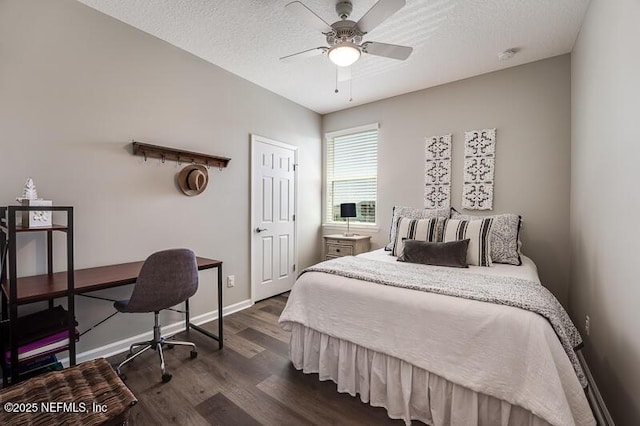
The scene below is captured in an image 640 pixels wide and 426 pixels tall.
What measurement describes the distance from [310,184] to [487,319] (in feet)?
10.9

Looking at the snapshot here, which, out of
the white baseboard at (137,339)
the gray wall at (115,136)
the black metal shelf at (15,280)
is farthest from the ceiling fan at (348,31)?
the white baseboard at (137,339)

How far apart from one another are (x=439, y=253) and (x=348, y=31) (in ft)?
6.30

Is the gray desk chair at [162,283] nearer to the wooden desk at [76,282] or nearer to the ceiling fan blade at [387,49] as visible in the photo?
the wooden desk at [76,282]

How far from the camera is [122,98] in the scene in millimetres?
2404

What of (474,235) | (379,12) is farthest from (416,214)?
(379,12)

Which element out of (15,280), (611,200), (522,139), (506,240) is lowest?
(15,280)

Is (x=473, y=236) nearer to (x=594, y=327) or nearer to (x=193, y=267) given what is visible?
(x=594, y=327)

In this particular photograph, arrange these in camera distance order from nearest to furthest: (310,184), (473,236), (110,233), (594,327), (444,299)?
(444,299) → (594,327) → (110,233) → (473,236) → (310,184)

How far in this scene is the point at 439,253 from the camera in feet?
8.16

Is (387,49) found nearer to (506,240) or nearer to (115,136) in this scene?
(506,240)

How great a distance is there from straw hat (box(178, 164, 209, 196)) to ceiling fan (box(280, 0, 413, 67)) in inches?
57.6

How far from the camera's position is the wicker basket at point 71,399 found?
1.04 meters

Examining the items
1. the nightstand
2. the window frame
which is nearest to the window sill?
the window frame

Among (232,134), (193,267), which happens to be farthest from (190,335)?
(232,134)
